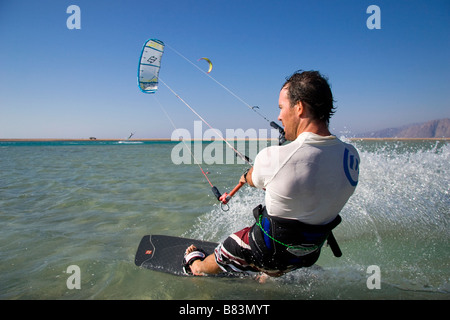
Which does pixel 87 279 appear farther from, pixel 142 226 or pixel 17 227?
pixel 17 227

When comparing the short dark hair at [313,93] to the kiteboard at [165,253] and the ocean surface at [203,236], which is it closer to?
the ocean surface at [203,236]

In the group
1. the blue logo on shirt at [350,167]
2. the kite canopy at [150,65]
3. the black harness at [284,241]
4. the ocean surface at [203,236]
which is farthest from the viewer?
the kite canopy at [150,65]

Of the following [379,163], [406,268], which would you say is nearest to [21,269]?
[406,268]

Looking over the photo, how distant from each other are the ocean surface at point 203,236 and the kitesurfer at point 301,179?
3.72ft

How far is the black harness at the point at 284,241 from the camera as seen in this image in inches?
84.2

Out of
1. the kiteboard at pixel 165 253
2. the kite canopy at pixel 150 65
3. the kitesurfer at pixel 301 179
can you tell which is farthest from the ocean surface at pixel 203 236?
the kite canopy at pixel 150 65

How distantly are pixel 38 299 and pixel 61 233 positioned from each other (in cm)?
226

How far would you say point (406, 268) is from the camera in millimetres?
3555

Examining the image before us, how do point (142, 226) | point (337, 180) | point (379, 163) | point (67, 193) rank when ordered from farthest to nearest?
point (67, 193) → point (379, 163) → point (142, 226) → point (337, 180)

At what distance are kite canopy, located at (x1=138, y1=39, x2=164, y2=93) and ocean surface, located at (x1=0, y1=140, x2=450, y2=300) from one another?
3.44 m

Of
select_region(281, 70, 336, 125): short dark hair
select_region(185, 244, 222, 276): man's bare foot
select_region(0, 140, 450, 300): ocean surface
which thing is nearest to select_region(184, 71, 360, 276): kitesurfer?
select_region(281, 70, 336, 125): short dark hair

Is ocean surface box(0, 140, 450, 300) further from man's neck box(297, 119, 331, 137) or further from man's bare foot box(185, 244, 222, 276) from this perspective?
man's neck box(297, 119, 331, 137)

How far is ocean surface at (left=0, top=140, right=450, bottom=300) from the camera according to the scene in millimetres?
3189

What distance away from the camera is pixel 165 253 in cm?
407
